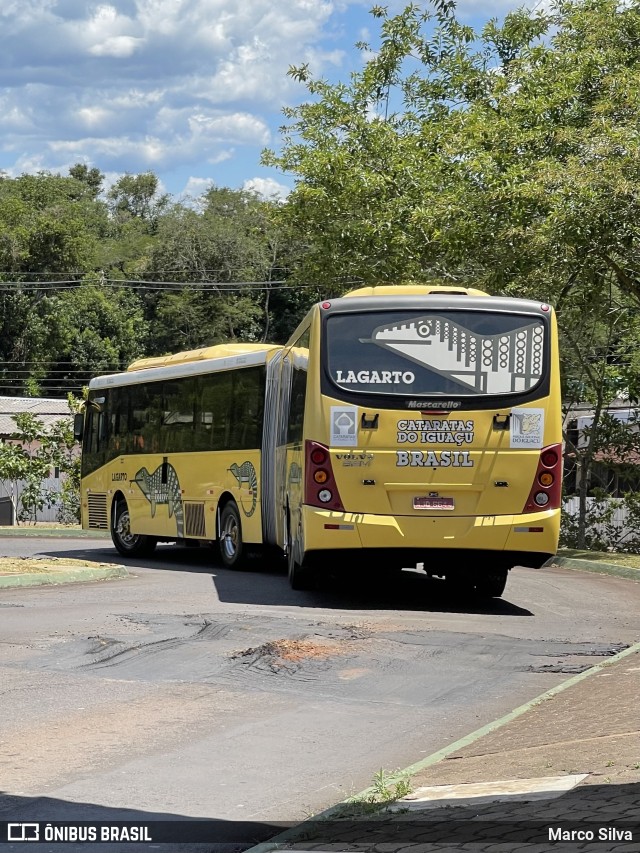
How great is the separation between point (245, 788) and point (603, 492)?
2229 cm

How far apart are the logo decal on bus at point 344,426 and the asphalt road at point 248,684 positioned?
1.88 meters

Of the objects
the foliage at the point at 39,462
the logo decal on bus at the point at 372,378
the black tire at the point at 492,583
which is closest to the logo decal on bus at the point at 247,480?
the black tire at the point at 492,583

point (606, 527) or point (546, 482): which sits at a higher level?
point (546, 482)

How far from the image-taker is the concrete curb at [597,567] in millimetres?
21234

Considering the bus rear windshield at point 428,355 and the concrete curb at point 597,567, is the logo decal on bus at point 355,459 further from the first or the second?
the concrete curb at point 597,567

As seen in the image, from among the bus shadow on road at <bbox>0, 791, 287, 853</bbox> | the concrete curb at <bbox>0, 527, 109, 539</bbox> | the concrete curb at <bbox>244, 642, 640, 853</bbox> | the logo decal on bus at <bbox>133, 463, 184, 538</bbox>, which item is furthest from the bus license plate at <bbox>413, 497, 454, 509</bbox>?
the concrete curb at <bbox>0, 527, 109, 539</bbox>

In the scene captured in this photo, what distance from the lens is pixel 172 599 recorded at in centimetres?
1512

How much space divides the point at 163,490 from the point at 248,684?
13269 mm

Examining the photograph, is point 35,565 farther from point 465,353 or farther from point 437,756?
point 437,756

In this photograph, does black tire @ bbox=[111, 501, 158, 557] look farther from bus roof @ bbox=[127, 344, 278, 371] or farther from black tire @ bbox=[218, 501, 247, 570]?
black tire @ bbox=[218, 501, 247, 570]

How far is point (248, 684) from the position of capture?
991cm

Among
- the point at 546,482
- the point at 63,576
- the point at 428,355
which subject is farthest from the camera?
the point at 63,576

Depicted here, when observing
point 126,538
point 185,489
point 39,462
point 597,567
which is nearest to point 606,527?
point 597,567

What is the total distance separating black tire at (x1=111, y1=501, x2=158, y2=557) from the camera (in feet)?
81.4
